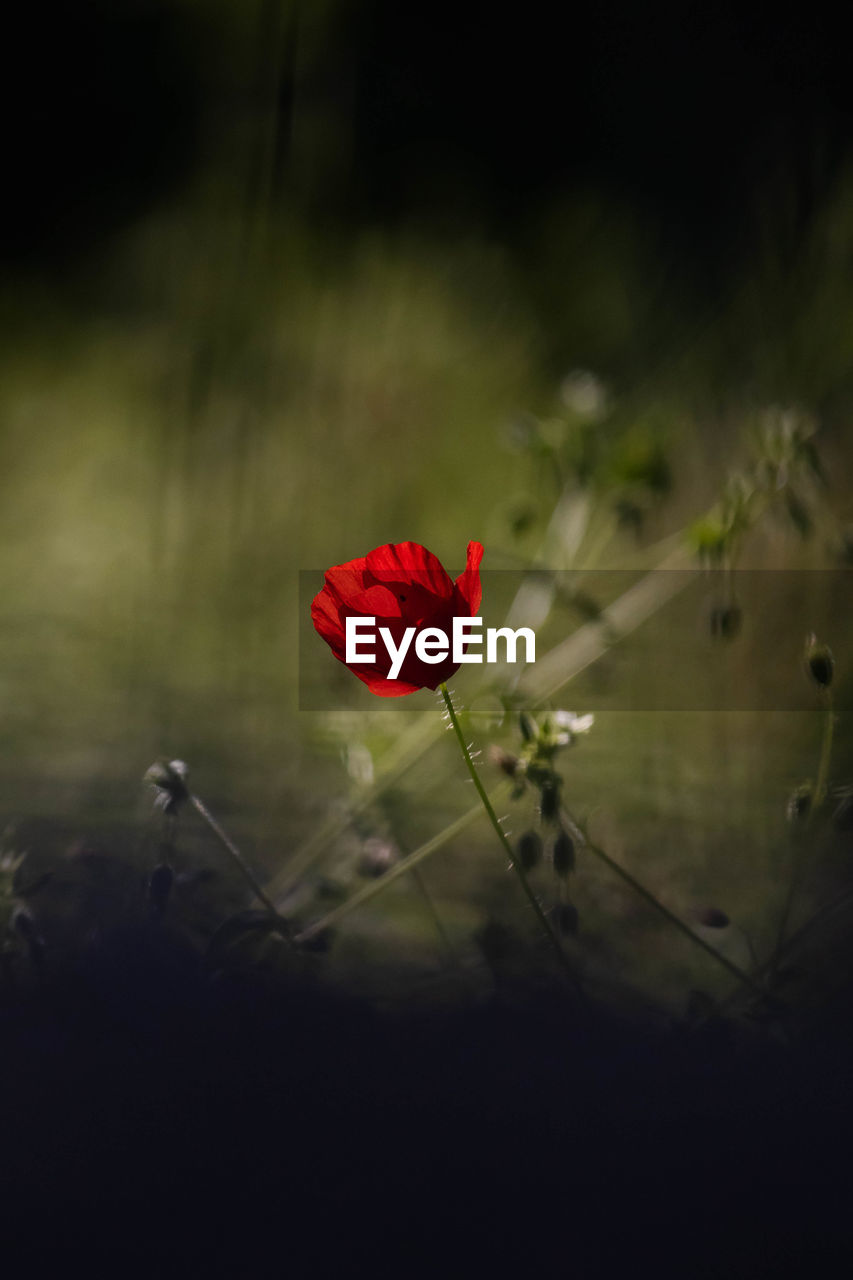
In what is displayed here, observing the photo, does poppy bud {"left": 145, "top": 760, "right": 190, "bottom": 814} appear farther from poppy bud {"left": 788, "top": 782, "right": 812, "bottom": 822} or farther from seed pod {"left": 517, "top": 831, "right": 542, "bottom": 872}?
poppy bud {"left": 788, "top": 782, "right": 812, "bottom": 822}

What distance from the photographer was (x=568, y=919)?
55 centimetres

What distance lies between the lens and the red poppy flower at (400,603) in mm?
527

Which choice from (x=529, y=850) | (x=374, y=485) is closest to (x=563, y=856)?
(x=529, y=850)

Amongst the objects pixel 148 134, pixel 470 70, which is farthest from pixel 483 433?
pixel 148 134

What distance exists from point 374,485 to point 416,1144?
824mm

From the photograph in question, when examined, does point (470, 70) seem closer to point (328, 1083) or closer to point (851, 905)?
point (851, 905)

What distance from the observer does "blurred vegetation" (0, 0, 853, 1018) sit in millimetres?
663

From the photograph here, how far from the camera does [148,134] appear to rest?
4.41 feet

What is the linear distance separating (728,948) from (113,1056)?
34 cm

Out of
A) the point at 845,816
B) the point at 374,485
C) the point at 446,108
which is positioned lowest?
the point at 845,816

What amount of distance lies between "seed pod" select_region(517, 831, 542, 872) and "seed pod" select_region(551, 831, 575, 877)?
10 mm

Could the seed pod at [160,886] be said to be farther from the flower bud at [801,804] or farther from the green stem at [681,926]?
the flower bud at [801,804]

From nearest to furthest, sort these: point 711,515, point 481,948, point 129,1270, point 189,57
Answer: point 129,1270 < point 481,948 < point 711,515 < point 189,57

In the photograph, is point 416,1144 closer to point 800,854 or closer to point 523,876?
point 523,876
